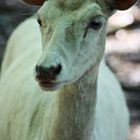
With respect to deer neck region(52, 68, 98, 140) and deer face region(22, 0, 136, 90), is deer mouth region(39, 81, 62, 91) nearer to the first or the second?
deer face region(22, 0, 136, 90)

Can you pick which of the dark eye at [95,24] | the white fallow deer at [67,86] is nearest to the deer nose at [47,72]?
the white fallow deer at [67,86]

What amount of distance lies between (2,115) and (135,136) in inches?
61.7

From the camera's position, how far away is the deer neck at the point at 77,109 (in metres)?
2.41

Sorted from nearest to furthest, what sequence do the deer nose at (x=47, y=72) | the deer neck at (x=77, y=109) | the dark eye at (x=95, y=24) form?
the deer nose at (x=47, y=72) < the dark eye at (x=95, y=24) < the deer neck at (x=77, y=109)

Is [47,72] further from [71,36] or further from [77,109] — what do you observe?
[77,109]

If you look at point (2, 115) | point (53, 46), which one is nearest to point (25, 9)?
point (2, 115)

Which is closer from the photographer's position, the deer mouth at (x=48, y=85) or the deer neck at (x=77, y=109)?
the deer mouth at (x=48, y=85)

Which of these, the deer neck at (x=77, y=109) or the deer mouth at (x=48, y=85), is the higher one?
the deer mouth at (x=48, y=85)

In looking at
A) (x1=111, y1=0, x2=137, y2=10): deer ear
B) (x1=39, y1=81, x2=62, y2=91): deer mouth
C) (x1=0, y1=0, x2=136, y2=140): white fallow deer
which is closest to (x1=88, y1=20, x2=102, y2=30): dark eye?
(x1=0, y1=0, x2=136, y2=140): white fallow deer

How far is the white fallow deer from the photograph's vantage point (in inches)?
86.4

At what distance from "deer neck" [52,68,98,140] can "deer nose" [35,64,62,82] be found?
281mm

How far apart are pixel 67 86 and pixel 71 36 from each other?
24 centimetres

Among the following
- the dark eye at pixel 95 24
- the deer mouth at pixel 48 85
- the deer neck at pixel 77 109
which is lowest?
the deer neck at pixel 77 109

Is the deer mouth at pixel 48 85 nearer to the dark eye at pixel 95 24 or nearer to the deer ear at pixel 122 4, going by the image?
the dark eye at pixel 95 24
